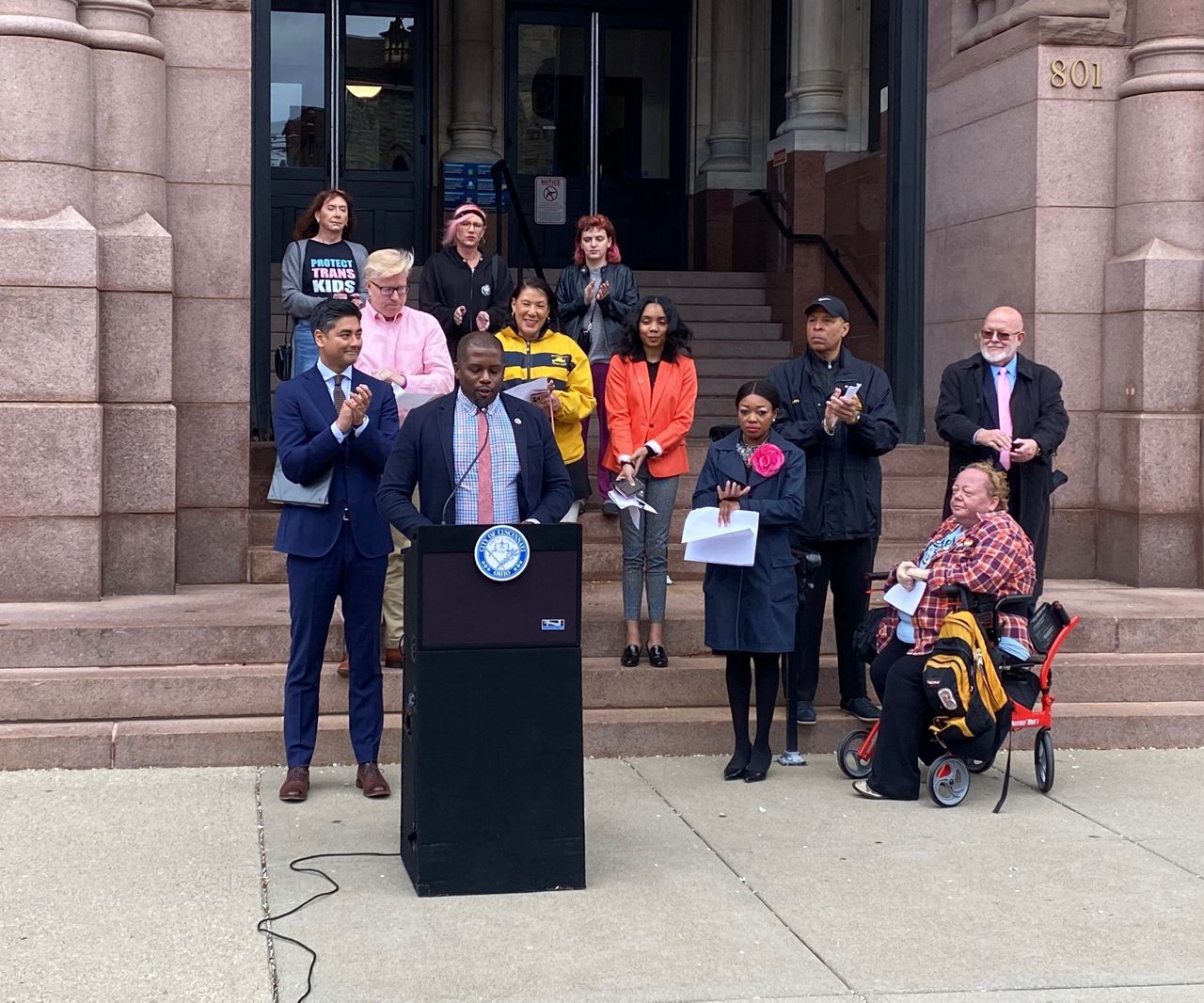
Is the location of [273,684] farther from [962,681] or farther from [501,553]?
[962,681]

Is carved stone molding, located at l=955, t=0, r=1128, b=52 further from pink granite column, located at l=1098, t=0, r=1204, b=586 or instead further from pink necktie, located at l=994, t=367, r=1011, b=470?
pink necktie, located at l=994, t=367, r=1011, b=470

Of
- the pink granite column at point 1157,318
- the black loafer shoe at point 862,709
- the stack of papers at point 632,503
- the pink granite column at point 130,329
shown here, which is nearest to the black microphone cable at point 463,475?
the stack of papers at point 632,503

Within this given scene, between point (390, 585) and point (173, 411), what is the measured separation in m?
2.20

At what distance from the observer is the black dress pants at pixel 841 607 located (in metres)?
8.16

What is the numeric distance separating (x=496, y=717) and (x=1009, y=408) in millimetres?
3877

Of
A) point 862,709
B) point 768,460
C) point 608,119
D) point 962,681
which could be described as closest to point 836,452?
point 768,460

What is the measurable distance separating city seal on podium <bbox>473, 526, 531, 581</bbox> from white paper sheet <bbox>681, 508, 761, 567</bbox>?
156 centimetres

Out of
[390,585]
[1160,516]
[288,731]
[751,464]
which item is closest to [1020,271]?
[1160,516]

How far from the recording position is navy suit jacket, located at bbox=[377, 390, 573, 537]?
21.5ft

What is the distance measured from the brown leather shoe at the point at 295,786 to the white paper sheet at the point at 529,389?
2303 mm

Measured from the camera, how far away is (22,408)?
901 cm

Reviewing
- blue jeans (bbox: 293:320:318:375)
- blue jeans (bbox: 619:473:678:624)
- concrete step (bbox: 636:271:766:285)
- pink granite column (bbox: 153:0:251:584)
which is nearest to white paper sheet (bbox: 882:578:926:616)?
blue jeans (bbox: 619:473:678:624)

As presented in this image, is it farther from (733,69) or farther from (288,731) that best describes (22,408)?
(733,69)

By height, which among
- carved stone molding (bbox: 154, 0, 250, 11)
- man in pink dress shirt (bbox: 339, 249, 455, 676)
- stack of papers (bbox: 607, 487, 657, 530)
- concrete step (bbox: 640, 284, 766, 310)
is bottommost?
stack of papers (bbox: 607, 487, 657, 530)
